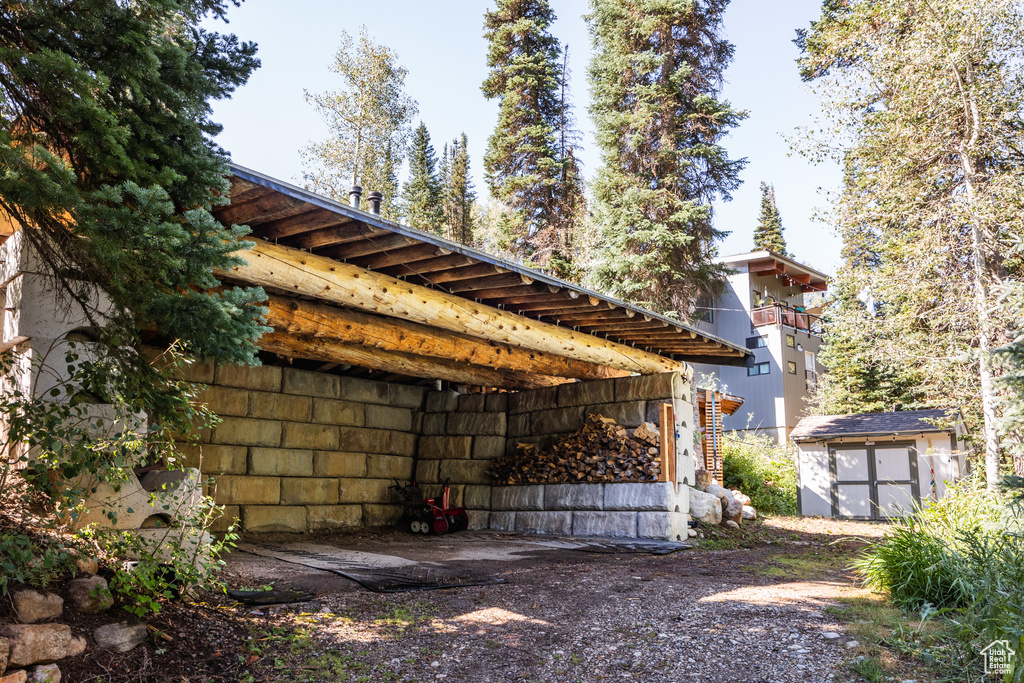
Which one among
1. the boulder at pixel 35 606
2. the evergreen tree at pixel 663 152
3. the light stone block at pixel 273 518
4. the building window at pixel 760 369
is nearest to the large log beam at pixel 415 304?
the boulder at pixel 35 606

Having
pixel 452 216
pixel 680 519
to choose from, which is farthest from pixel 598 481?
pixel 452 216

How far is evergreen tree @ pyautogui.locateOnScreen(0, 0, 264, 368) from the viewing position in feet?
8.86

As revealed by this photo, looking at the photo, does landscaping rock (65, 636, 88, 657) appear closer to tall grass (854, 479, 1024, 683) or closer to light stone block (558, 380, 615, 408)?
tall grass (854, 479, 1024, 683)

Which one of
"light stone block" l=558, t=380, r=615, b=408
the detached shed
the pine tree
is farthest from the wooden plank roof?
the pine tree

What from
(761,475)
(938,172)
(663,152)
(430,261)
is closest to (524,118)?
(663,152)

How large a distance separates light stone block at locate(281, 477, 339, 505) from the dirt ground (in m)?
3.15

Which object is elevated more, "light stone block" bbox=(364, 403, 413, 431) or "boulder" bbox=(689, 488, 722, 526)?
"light stone block" bbox=(364, 403, 413, 431)

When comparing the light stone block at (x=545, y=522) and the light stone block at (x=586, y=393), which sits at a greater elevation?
the light stone block at (x=586, y=393)

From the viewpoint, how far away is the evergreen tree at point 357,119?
2428cm

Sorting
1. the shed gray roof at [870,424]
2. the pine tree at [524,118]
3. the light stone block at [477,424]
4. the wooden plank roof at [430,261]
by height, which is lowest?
the light stone block at [477,424]

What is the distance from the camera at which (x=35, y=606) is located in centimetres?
300

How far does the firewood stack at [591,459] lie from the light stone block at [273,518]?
2982 mm

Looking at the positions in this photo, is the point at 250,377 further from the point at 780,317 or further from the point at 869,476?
the point at 780,317

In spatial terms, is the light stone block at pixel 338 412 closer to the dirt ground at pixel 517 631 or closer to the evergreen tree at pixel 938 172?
the dirt ground at pixel 517 631
